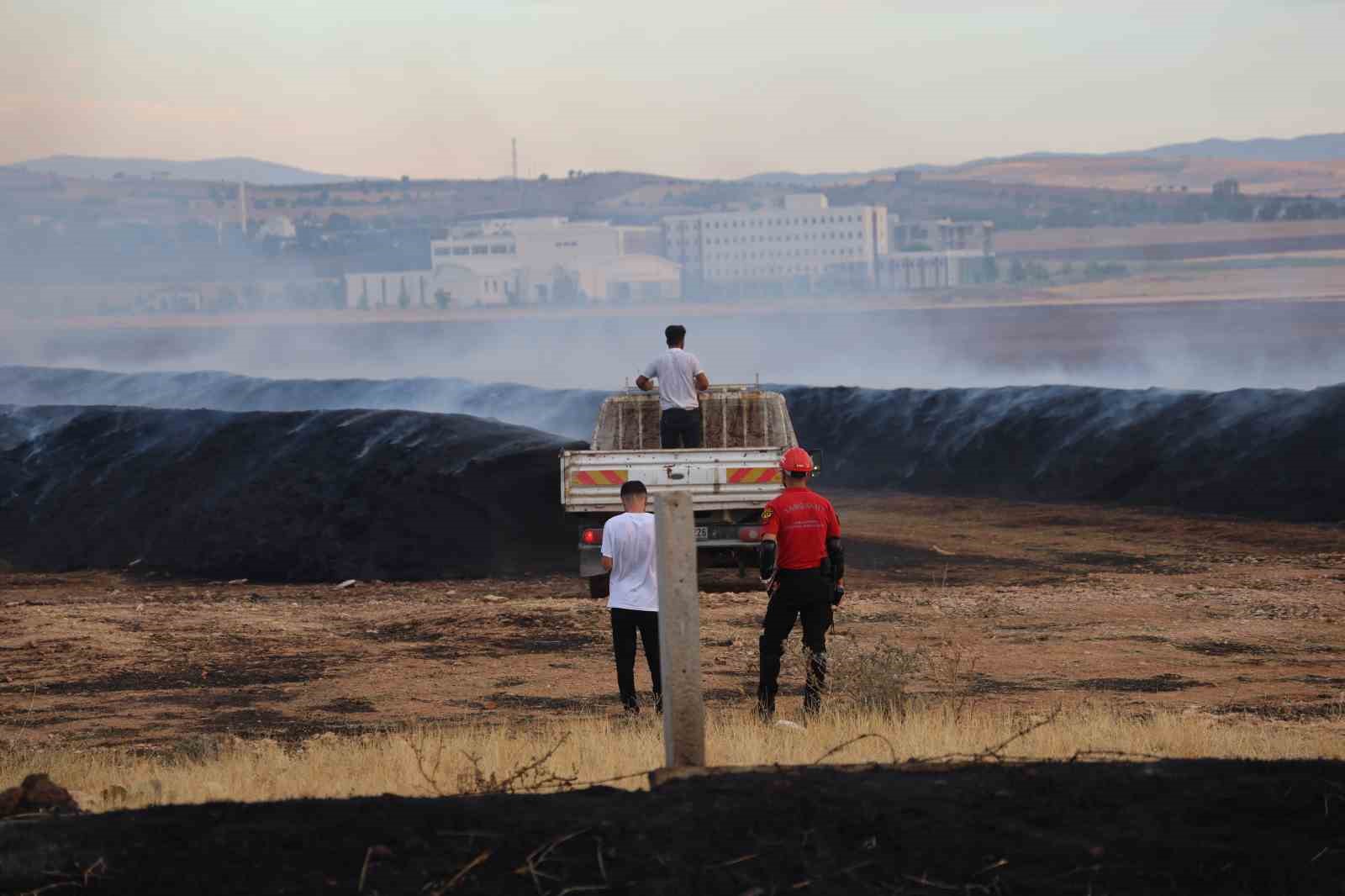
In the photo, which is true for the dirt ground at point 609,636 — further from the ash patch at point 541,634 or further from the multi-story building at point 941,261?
the multi-story building at point 941,261

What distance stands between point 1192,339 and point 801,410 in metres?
70.6

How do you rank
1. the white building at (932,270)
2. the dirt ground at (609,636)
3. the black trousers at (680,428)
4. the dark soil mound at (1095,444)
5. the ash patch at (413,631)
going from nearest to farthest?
the dirt ground at (609,636)
the black trousers at (680,428)
the ash patch at (413,631)
the dark soil mound at (1095,444)
the white building at (932,270)

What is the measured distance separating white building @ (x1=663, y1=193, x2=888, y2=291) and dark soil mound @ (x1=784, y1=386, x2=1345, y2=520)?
145 m

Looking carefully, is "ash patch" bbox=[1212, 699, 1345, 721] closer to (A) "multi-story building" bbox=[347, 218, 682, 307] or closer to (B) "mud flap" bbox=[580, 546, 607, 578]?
(B) "mud flap" bbox=[580, 546, 607, 578]

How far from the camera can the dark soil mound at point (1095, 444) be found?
89.1 ft

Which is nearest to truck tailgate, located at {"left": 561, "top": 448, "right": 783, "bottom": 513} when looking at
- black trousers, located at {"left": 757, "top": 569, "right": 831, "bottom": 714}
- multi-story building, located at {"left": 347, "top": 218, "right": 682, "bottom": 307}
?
black trousers, located at {"left": 757, "top": 569, "right": 831, "bottom": 714}

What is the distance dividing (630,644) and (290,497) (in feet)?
48.7

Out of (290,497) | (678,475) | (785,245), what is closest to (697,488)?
(678,475)

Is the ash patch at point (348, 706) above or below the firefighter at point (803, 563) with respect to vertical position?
below

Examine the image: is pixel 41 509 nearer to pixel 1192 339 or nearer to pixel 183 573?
pixel 183 573

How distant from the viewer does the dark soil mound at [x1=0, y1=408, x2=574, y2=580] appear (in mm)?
23516

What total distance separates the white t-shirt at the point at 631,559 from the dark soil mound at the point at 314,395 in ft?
103

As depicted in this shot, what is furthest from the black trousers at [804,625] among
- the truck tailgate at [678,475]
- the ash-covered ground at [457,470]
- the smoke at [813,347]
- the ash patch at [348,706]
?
the smoke at [813,347]

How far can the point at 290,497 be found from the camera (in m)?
25.6
